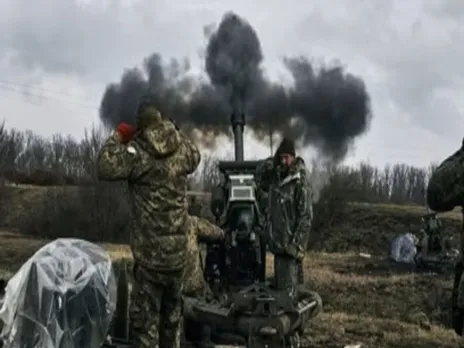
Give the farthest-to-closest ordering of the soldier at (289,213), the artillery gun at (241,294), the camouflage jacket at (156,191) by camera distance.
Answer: the soldier at (289,213) < the artillery gun at (241,294) < the camouflage jacket at (156,191)

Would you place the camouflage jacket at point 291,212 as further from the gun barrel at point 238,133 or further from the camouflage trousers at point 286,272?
the gun barrel at point 238,133

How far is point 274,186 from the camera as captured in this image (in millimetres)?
8898

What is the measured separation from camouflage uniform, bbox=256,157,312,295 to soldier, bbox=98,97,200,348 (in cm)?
216

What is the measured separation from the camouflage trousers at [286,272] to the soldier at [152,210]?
2.06 m

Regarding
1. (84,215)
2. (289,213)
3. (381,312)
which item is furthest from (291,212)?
(84,215)

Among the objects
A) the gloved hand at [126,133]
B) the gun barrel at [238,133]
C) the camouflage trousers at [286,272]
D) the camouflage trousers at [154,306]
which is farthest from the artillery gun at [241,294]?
the gun barrel at [238,133]

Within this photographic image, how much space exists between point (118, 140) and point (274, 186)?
104 inches

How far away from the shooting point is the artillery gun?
694cm

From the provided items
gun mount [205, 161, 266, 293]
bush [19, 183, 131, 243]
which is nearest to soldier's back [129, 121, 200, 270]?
gun mount [205, 161, 266, 293]

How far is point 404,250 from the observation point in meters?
29.5

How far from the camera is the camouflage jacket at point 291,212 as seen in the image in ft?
28.6

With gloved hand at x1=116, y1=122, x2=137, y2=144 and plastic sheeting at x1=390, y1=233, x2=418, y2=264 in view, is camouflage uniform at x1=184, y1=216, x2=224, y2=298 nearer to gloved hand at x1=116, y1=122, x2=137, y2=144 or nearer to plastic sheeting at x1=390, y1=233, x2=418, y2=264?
gloved hand at x1=116, y1=122, x2=137, y2=144

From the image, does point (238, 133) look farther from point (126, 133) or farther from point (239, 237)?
point (126, 133)

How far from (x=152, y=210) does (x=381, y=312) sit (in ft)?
28.0
